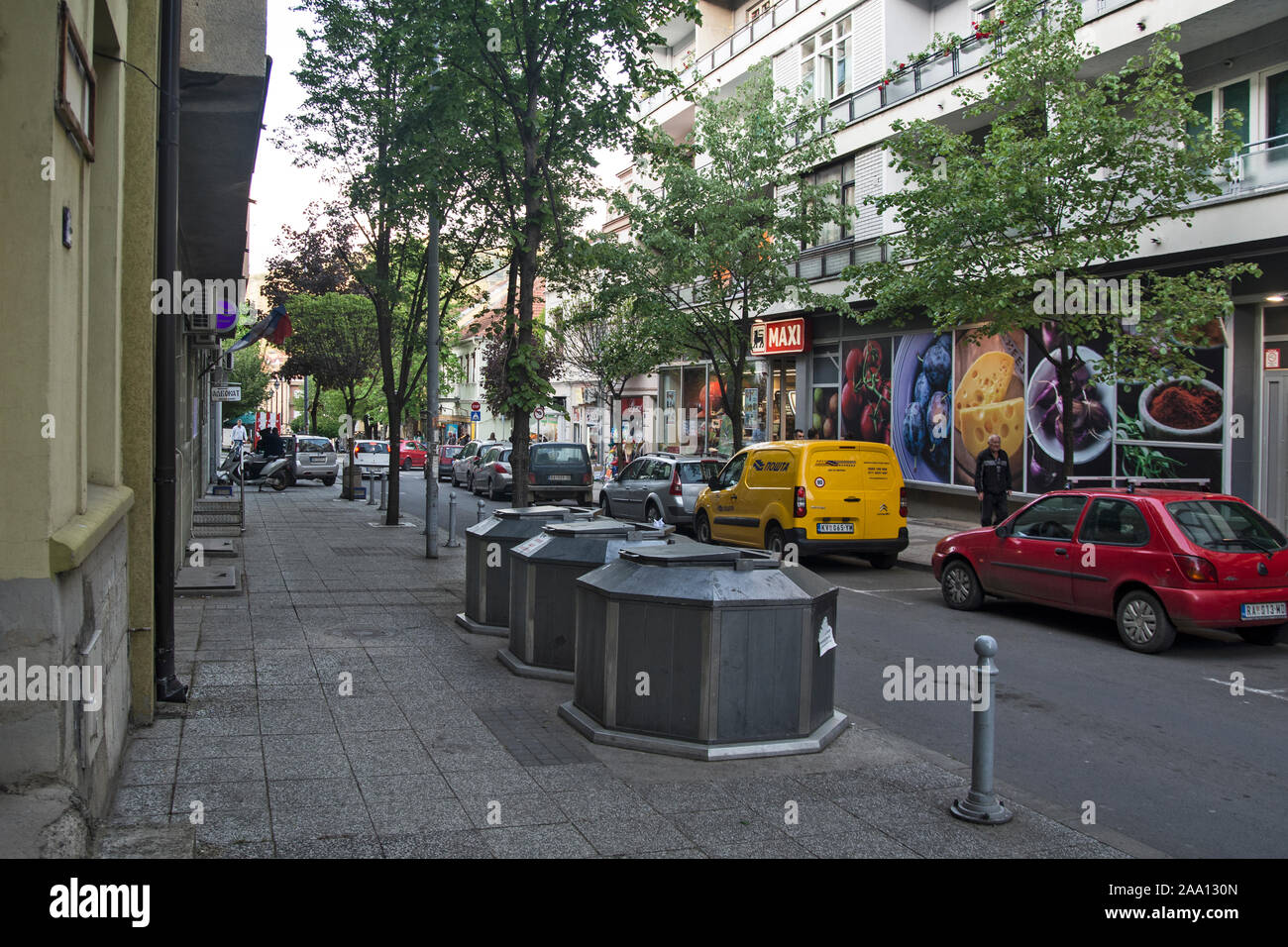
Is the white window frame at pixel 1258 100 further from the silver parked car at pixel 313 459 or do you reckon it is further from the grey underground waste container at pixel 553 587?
the silver parked car at pixel 313 459

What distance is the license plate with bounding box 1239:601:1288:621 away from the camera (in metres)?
9.46

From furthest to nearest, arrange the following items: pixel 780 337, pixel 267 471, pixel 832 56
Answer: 1. pixel 267 471
2. pixel 780 337
3. pixel 832 56

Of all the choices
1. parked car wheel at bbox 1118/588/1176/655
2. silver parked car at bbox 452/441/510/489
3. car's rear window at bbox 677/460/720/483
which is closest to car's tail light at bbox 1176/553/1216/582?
parked car wheel at bbox 1118/588/1176/655

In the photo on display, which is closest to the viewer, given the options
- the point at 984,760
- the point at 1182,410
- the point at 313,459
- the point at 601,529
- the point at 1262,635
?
the point at 984,760

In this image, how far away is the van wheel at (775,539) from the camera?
15508 mm

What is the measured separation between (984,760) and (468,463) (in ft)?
101

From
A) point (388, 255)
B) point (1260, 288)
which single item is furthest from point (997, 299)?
point (388, 255)

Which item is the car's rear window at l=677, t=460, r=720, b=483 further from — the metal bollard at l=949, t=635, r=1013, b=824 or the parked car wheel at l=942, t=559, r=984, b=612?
the metal bollard at l=949, t=635, r=1013, b=824

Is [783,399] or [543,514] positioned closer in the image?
[543,514]

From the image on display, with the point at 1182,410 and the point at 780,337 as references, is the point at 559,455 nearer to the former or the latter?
the point at 780,337

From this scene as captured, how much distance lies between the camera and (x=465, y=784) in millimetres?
5559

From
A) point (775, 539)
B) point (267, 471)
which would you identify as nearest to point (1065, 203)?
point (775, 539)

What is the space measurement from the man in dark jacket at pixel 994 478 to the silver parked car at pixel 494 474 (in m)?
13.3

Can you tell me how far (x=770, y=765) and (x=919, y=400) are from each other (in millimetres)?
18445
